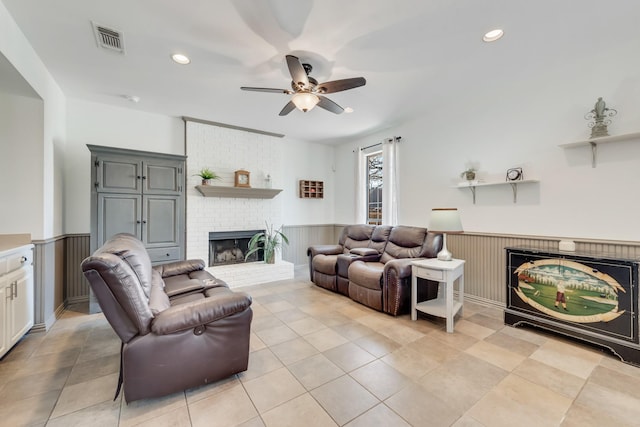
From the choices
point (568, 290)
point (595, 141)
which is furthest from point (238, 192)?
point (595, 141)

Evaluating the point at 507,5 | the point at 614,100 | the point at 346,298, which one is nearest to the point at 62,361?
the point at 346,298

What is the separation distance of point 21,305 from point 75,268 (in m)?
1.37

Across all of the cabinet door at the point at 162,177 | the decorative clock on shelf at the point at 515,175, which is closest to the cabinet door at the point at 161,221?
the cabinet door at the point at 162,177

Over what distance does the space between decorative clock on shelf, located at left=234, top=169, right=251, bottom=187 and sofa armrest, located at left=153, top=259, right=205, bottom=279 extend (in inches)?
68.4

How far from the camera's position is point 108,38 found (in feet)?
7.95

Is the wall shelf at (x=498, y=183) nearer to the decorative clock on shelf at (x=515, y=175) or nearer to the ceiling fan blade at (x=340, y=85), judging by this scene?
the decorative clock on shelf at (x=515, y=175)

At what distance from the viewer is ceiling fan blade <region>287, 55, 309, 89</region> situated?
2299mm

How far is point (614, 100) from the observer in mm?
2645

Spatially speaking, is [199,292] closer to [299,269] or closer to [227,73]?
[227,73]

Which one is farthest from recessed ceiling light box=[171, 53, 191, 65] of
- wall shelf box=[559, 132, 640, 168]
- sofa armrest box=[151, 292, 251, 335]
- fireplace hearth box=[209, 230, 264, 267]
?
wall shelf box=[559, 132, 640, 168]

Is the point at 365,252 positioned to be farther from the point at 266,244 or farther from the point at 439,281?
the point at 266,244

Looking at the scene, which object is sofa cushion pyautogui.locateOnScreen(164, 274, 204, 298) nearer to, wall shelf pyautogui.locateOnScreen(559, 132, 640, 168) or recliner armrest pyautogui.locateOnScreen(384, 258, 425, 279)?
recliner armrest pyautogui.locateOnScreen(384, 258, 425, 279)

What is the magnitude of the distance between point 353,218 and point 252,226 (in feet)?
6.89

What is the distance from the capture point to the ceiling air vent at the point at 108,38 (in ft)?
7.59
